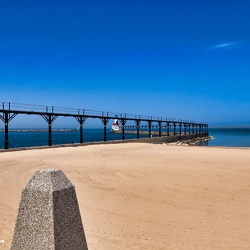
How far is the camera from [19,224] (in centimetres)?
320

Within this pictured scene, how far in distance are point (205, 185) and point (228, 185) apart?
2.62 ft

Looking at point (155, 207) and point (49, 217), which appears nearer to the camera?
point (49, 217)

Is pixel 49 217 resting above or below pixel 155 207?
above

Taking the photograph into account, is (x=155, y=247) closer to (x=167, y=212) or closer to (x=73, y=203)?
(x=167, y=212)

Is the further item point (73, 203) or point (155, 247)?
point (155, 247)

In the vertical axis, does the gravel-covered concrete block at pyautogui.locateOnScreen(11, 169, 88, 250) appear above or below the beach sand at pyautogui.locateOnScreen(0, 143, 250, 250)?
above

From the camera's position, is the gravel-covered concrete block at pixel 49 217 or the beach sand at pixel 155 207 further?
the beach sand at pixel 155 207

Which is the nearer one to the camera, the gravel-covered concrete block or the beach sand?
the gravel-covered concrete block

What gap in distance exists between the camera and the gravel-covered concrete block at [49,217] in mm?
3008

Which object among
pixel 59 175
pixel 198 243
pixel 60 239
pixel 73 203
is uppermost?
pixel 59 175

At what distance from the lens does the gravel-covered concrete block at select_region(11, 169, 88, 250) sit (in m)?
3.01

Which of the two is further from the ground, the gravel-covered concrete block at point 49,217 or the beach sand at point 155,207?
the gravel-covered concrete block at point 49,217

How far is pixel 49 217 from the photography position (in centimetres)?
302

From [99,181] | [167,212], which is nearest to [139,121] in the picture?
[99,181]
